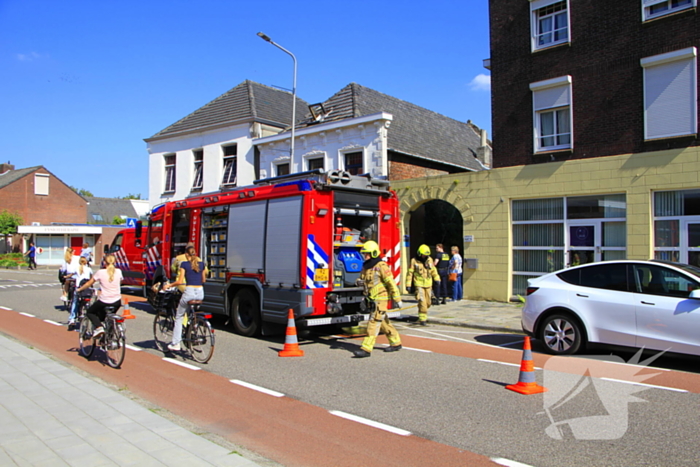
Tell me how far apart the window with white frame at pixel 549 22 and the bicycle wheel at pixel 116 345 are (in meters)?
13.4

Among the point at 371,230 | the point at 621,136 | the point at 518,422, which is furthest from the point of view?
the point at 621,136

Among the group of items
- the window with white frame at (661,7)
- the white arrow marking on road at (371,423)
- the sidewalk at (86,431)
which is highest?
the window with white frame at (661,7)

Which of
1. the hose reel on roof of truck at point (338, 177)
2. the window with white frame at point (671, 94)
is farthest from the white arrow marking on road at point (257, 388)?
the window with white frame at point (671, 94)

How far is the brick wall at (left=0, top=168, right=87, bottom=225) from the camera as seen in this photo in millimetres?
56094

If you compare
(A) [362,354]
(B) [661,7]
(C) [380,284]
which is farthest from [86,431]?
(B) [661,7]

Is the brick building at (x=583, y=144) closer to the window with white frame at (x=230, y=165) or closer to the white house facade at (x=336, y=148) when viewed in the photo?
the white house facade at (x=336, y=148)

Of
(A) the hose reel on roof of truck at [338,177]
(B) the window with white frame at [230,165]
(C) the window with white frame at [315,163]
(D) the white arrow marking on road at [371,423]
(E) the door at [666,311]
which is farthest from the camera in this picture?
(B) the window with white frame at [230,165]

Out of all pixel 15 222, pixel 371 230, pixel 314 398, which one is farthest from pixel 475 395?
pixel 15 222

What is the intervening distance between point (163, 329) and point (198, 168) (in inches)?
730

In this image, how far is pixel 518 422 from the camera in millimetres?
5637

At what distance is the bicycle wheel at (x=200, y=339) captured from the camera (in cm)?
862

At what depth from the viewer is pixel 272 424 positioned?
5684mm

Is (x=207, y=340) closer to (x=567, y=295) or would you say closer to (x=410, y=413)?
(x=410, y=413)

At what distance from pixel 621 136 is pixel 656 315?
7.62 m
